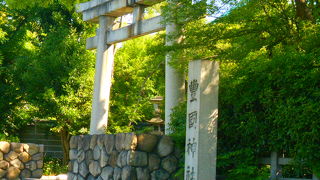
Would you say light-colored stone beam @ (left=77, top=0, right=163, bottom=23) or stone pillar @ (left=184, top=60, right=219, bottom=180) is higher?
light-colored stone beam @ (left=77, top=0, right=163, bottom=23)

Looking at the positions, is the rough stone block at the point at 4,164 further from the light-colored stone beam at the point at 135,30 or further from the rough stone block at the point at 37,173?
the light-colored stone beam at the point at 135,30

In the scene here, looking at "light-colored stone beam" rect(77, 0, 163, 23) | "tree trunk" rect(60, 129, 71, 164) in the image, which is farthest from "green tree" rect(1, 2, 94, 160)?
"light-colored stone beam" rect(77, 0, 163, 23)

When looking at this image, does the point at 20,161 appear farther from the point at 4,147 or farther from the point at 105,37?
the point at 105,37

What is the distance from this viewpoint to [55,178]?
53.0ft

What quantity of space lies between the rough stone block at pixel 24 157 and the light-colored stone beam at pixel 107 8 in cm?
430

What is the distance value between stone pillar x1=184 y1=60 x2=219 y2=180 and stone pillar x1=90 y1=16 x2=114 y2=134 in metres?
6.63

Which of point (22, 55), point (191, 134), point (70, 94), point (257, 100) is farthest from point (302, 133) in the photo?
point (22, 55)

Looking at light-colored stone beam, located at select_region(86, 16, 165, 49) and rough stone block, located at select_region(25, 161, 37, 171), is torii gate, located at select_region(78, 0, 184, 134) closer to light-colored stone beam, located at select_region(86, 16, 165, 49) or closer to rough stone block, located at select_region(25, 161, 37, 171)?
light-colored stone beam, located at select_region(86, 16, 165, 49)

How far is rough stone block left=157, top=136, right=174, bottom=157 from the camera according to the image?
9430mm

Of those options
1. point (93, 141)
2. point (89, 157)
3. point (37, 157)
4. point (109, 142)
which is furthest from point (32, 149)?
point (109, 142)

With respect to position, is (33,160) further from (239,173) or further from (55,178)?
(239,173)

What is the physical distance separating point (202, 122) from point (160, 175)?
1.62m

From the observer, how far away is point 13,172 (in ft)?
53.8

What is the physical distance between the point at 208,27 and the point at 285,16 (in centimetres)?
117
